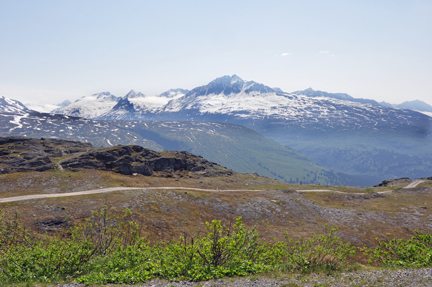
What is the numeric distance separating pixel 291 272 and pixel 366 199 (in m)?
92.5

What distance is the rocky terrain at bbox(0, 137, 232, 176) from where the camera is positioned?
232ft

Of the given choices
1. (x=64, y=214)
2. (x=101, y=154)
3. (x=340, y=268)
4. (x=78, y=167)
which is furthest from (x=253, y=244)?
(x=101, y=154)

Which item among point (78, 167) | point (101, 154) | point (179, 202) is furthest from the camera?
point (101, 154)

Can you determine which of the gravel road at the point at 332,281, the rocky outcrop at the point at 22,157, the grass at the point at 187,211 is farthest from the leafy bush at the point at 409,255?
the rocky outcrop at the point at 22,157

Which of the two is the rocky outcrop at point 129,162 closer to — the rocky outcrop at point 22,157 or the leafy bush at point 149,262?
the rocky outcrop at point 22,157

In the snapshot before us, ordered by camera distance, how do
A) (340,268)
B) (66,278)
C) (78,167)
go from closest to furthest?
(66,278) → (340,268) → (78,167)

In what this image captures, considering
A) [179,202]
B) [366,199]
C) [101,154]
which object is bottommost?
[366,199]

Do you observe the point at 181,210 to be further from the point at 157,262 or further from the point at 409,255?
the point at 409,255

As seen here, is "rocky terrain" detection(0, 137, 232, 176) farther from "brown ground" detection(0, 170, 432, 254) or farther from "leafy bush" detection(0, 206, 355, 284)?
"leafy bush" detection(0, 206, 355, 284)

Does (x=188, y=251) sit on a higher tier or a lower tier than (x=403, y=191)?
higher

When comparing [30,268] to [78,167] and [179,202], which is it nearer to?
[179,202]

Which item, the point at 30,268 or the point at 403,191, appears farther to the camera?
the point at 403,191

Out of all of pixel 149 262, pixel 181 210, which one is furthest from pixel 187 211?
pixel 149 262

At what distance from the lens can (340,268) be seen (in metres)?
20.5
